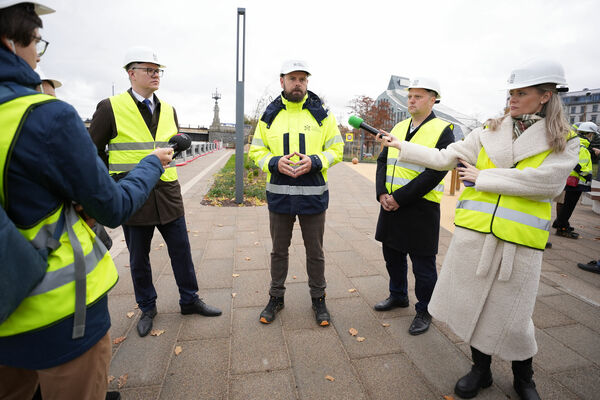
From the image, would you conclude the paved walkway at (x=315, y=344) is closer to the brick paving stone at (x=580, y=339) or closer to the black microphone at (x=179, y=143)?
the brick paving stone at (x=580, y=339)

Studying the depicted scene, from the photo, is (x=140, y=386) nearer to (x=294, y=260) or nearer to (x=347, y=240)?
(x=294, y=260)

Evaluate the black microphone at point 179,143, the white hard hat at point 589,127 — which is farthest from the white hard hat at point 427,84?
the white hard hat at point 589,127

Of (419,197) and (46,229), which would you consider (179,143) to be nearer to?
(46,229)

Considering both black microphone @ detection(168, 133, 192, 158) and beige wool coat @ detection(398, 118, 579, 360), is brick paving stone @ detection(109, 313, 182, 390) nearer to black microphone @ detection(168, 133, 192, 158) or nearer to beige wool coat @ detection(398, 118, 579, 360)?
black microphone @ detection(168, 133, 192, 158)

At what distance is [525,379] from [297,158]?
2.25 metres

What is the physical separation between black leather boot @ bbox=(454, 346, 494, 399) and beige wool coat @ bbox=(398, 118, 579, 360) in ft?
0.65

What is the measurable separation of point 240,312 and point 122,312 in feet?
3.66

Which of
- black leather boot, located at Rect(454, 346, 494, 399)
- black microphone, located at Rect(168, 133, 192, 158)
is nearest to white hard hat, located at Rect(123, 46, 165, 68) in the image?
black microphone, located at Rect(168, 133, 192, 158)

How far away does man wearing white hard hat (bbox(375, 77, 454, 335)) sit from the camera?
9.17 ft

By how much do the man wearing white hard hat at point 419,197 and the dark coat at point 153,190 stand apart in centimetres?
189

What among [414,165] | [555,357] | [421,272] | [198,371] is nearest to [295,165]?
[414,165]

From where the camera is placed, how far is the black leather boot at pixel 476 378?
86.4 inches

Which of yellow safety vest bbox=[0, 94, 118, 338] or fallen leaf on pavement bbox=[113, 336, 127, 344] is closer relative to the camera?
yellow safety vest bbox=[0, 94, 118, 338]

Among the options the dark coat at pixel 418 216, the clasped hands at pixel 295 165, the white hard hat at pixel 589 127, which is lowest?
the dark coat at pixel 418 216
